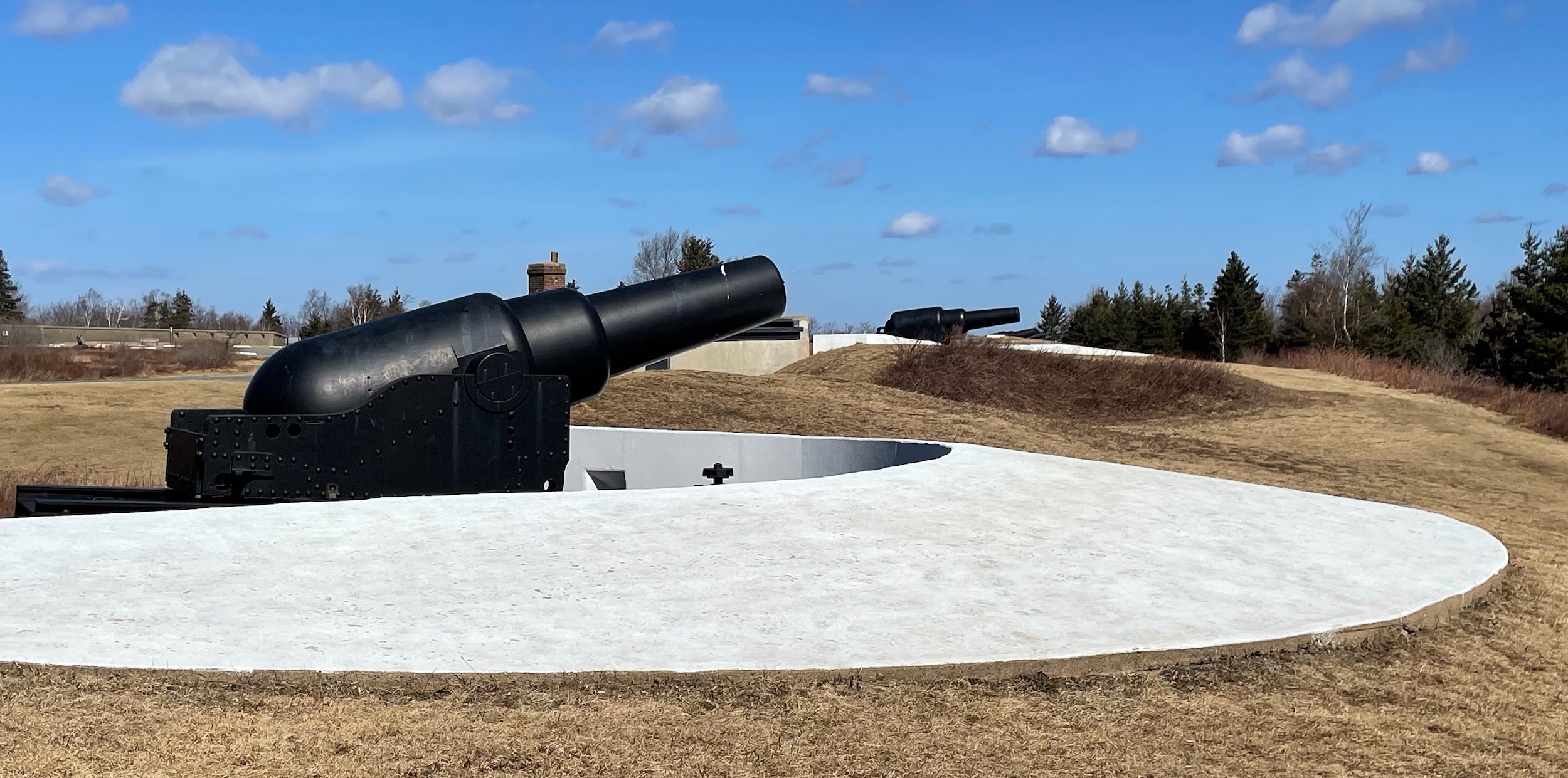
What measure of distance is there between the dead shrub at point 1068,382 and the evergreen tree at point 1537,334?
17869 millimetres

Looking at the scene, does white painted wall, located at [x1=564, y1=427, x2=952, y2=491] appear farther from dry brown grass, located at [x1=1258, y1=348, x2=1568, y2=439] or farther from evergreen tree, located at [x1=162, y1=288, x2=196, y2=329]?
evergreen tree, located at [x1=162, y1=288, x2=196, y2=329]

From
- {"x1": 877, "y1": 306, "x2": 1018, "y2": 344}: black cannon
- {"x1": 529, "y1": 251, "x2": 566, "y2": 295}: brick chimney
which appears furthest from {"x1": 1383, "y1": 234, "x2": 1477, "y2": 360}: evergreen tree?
{"x1": 529, "y1": 251, "x2": 566, "y2": 295}: brick chimney

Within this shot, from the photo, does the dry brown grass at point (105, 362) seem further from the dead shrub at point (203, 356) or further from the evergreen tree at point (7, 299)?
the evergreen tree at point (7, 299)

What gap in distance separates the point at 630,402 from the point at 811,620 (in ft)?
42.2

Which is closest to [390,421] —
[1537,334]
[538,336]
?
[538,336]

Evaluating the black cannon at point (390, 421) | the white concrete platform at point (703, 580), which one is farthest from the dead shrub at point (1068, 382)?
the black cannon at point (390, 421)

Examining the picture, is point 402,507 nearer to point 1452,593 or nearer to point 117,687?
point 117,687

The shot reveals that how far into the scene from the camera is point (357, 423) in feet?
20.9

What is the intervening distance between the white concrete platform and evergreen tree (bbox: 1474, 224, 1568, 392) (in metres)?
36.7

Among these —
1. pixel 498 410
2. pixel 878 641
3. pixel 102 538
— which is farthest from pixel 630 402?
pixel 878 641

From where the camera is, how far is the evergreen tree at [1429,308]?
156ft

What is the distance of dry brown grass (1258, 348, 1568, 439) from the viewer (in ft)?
77.2

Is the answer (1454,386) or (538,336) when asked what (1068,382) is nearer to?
(1454,386)

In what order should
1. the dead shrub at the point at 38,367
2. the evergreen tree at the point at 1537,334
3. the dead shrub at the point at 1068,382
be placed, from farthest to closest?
the evergreen tree at the point at 1537,334 → the dead shrub at the point at 38,367 → the dead shrub at the point at 1068,382
